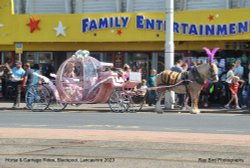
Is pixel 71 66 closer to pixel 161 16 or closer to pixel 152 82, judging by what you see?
pixel 152 82

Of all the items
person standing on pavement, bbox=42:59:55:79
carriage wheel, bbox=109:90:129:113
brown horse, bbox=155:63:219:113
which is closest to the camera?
brown horse, bbox=155:63:219:113

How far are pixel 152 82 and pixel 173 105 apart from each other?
5.31 feet

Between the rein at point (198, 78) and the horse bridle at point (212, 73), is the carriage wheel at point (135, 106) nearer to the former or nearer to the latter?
the rein at point (198, 78)

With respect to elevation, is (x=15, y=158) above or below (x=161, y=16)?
below

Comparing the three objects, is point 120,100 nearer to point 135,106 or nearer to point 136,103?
point 135,106

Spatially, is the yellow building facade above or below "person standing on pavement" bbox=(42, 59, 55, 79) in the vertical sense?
above

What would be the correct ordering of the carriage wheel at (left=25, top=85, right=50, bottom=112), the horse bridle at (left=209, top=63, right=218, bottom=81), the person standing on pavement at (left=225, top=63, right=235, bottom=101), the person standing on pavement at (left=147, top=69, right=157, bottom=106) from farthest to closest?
the person standing on pavement at (left=147, top=69, right=157, bottom=106), the person standing on pavement at (left=225, top=63, right=235, bottom=101), the carriage wheel at (left=25, top=85, right=50, bottom=112), the horse bridle at (left=209, top=63, right=218, bottom=81)

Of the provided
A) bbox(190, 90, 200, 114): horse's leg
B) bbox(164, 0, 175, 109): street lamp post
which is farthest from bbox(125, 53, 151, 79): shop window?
bbox(190, 90, 200, 114): horse's leg

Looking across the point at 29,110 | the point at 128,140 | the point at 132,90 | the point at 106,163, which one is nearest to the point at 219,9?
the point at 132,90

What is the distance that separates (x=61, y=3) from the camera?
29203 millimetres

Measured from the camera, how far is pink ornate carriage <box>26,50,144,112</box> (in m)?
21.0

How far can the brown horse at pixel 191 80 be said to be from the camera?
20.5m

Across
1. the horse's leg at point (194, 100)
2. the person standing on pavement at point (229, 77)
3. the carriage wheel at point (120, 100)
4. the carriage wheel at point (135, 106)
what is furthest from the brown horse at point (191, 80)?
the person standing on pavement at point (229, 77)

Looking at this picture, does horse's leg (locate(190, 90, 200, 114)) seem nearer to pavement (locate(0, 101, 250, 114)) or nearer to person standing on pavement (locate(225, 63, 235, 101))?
pavement (locate(0, 101, 250, 114))
